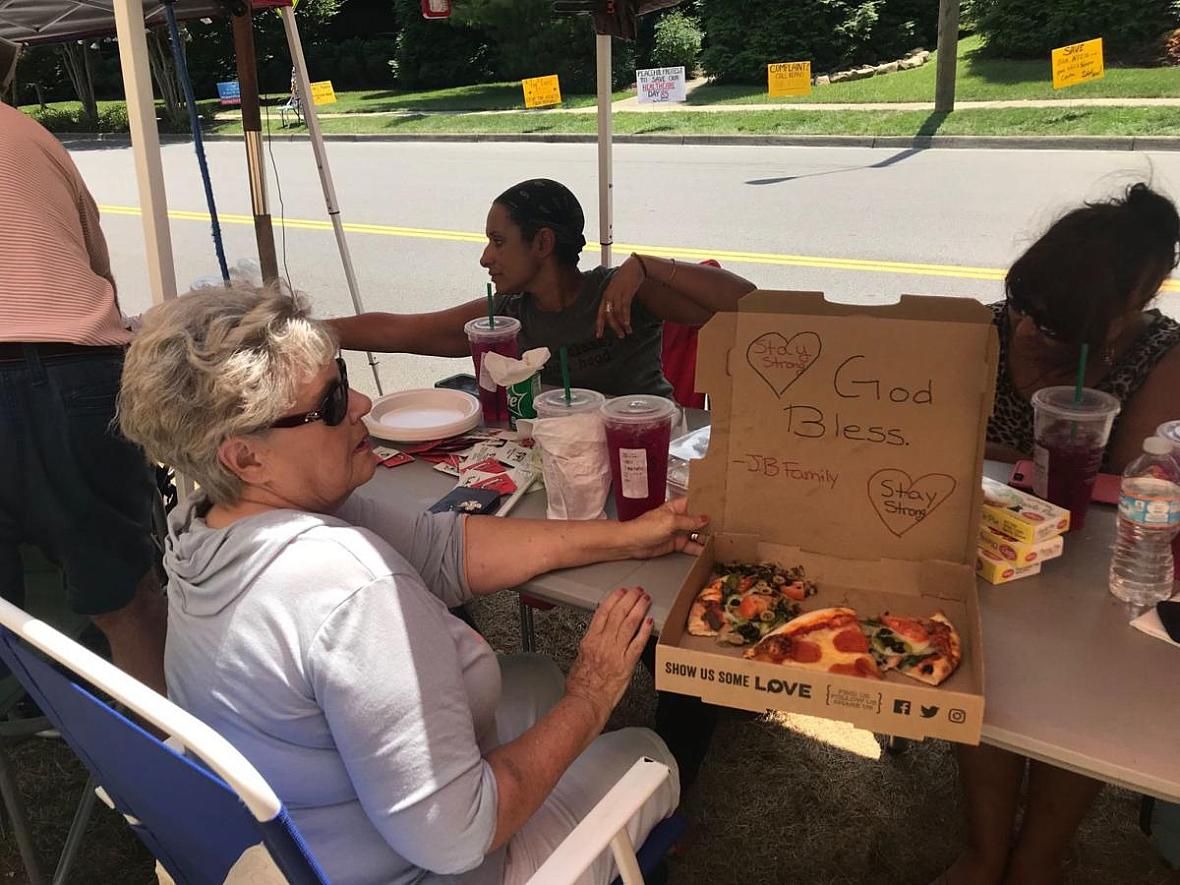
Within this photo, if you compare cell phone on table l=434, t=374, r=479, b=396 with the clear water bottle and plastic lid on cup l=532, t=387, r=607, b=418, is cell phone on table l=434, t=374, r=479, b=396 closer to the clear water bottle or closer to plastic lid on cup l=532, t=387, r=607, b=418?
plastic lid on cup l=532, t=387, r=607, b=418

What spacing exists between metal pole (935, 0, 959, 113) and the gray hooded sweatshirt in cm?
874

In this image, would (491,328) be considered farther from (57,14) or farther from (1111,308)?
(57,14)

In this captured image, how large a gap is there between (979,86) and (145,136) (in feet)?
39.8

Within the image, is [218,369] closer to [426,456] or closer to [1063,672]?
[426,456]

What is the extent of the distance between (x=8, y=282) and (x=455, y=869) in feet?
5.75

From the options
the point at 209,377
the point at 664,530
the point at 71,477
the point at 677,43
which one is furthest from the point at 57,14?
the point at 677,43

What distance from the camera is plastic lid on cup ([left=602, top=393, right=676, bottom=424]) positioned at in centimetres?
167

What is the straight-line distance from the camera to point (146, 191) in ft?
7.11

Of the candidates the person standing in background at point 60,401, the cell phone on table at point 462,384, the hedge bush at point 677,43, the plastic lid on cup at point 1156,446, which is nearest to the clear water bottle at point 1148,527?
the plastic lid on cup at point 1156,446

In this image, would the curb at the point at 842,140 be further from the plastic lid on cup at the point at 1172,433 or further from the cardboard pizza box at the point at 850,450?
the cardboard pizza box at the point at 850,450

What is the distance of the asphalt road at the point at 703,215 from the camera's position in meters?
6.31

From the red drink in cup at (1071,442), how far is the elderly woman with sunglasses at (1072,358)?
0.23m

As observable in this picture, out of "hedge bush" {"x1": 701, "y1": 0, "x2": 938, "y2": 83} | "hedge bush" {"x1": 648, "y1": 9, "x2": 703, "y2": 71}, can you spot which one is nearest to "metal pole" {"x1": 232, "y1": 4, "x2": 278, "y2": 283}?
"hedge bush" {"x1": 701, "y1": 0, "x2": 938, "y2": 83}

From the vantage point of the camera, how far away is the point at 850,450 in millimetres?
1478
